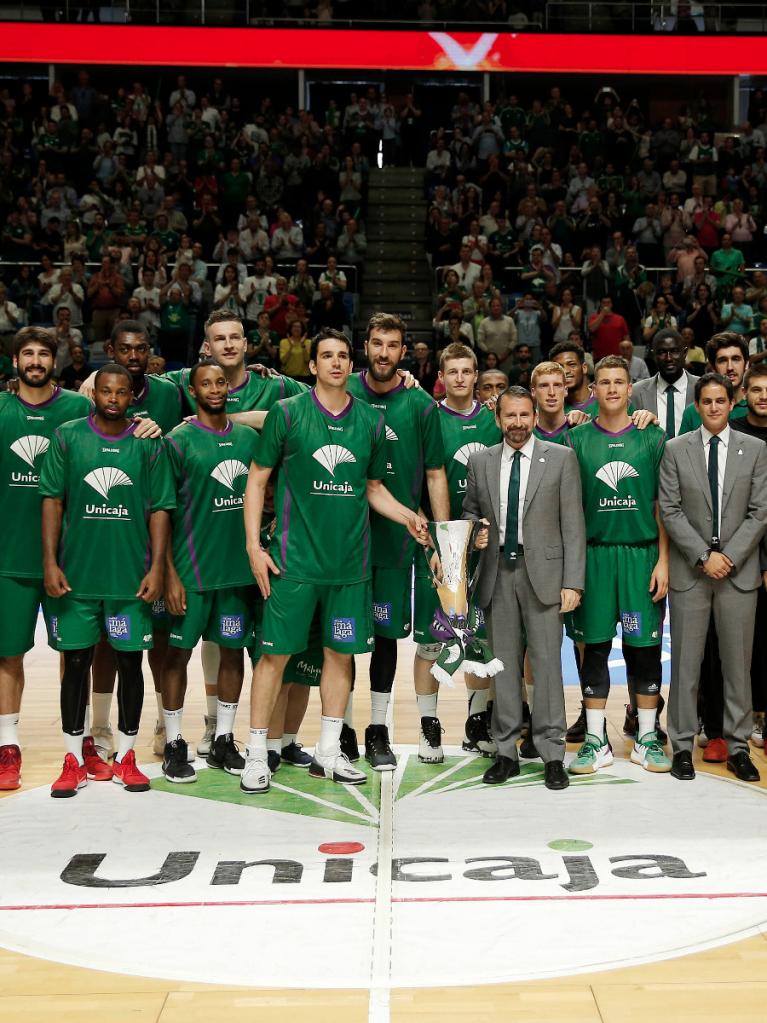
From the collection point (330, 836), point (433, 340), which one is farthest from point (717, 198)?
point (330, 836)

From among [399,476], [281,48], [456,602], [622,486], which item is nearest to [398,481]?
[399,476]

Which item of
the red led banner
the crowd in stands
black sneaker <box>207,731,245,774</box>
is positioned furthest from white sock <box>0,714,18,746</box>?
the red led banner

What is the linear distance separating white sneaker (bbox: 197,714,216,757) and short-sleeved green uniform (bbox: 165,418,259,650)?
663 millimetres

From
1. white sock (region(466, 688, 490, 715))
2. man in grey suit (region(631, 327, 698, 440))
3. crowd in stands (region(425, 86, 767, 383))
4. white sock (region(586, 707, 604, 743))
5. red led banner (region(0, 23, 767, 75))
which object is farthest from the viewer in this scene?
red led banner (region(0, 23, 767, 75))

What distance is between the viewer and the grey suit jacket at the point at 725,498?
18.2 ft

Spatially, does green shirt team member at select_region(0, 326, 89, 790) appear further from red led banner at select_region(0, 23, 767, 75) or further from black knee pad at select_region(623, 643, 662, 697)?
red led banner at select_region(0, 23, 767, 75)

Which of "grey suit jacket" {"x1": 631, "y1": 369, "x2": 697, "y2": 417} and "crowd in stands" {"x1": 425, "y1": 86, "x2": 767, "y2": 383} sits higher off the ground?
"crowd in stands" {"x1": 425, "y1": 86, "x2": 767, "y2": 383}

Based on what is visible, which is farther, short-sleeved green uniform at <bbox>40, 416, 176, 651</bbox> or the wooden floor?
short-sleeved green uniform at <bbox>40, 416, 176, 651</bbox>

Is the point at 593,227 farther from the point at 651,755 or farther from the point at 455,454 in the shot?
the point at 651,755

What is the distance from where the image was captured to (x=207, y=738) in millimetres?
6129

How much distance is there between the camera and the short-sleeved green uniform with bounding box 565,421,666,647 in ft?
18.6

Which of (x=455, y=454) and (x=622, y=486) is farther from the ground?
(x=455, y=454)

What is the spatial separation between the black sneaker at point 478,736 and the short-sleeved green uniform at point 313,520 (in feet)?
3.18

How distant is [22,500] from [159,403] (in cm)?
77
